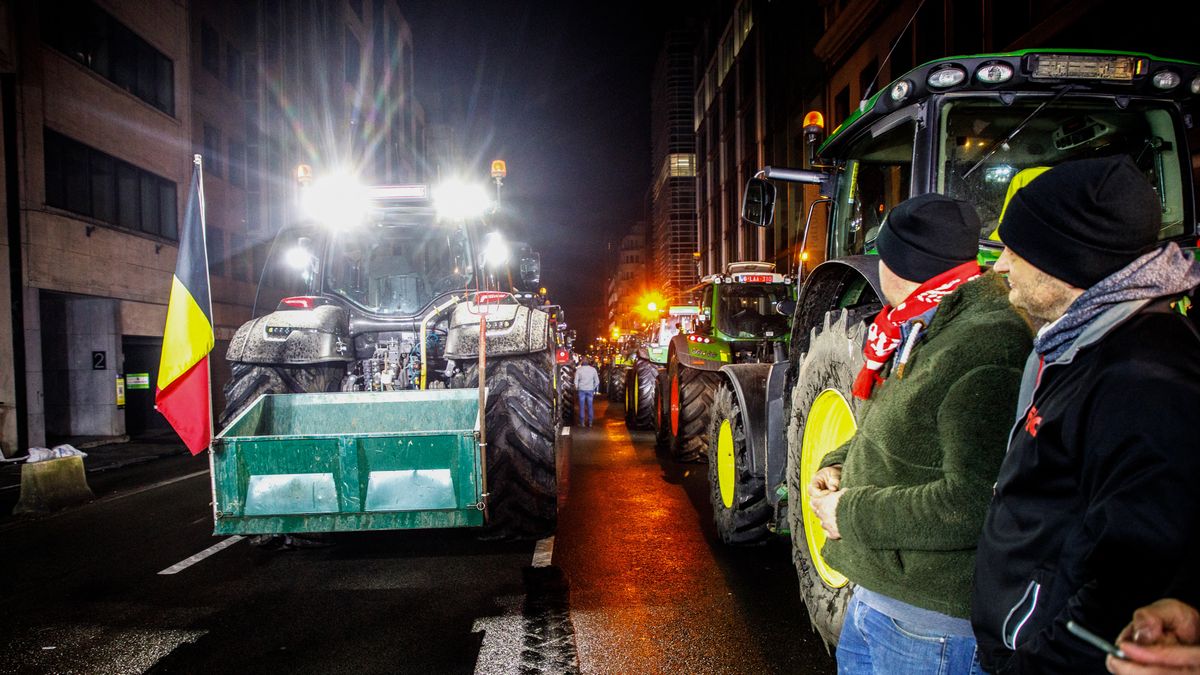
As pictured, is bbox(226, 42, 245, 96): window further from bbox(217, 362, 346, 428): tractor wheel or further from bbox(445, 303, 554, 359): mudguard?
bbox(445, 303, 554, 359): mudguard

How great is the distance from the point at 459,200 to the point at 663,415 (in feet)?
19.8

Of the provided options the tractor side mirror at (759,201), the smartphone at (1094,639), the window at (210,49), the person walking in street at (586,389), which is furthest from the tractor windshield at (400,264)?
the window at (210,49)

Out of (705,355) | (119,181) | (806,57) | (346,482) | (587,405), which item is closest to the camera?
(346,482)

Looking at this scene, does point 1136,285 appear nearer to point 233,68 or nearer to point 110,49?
point 110,49

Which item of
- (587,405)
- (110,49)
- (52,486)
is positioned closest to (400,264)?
(52,486)

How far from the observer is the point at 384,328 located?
696cm

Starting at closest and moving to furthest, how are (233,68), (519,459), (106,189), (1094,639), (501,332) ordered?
(1094,639) < (519,459) < (501,332) < (106,189) < (233,68)

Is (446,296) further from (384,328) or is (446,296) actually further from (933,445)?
(933,445)

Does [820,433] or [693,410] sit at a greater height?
[820,433]

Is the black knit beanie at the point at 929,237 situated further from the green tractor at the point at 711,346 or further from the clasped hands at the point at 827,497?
the green tractor at the point at 711,346

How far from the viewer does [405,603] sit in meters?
4.72

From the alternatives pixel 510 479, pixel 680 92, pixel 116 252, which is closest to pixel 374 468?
pixel 510 479

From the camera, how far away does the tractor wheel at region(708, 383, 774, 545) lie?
199 inches

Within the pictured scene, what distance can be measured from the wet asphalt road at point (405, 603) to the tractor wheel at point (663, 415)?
173 inches
